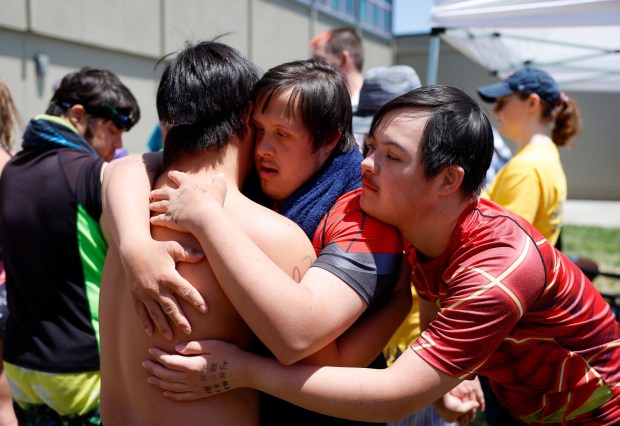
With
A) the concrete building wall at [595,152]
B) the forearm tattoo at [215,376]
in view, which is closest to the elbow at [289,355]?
the forearm tattoo at [215,376]

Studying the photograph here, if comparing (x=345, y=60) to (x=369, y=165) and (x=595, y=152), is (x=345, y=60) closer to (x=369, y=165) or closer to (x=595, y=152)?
(x=369, y=165)

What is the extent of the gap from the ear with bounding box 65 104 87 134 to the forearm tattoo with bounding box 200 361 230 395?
184 cm

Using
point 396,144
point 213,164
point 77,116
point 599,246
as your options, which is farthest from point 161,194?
point 599,246

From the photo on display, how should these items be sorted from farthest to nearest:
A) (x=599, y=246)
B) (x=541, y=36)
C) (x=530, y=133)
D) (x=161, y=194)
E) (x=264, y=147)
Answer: (x=599, y=246) → (x=541, y=36) → (x=530, y=133) → (x=264, y=147) → (x=161, y=194)

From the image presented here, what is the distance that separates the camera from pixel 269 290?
4.13ft

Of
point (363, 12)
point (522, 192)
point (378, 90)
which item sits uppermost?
point (363, 12)

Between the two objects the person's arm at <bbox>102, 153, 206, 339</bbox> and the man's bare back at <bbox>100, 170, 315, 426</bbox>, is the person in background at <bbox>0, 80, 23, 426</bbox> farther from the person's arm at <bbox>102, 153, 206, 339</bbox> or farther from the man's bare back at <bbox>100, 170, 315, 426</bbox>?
the person's arm at <bbox>102, 153, 206, 339</bbox>

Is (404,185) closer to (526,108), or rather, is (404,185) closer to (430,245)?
(430,245)

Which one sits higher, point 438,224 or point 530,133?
point 438,224

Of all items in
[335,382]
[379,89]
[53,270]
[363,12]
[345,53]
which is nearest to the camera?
[335,382]

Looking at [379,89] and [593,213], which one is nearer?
[379,89]

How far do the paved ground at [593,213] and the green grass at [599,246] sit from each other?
4.73 ft

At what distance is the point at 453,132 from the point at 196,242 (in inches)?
27.9

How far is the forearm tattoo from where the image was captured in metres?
1.40
